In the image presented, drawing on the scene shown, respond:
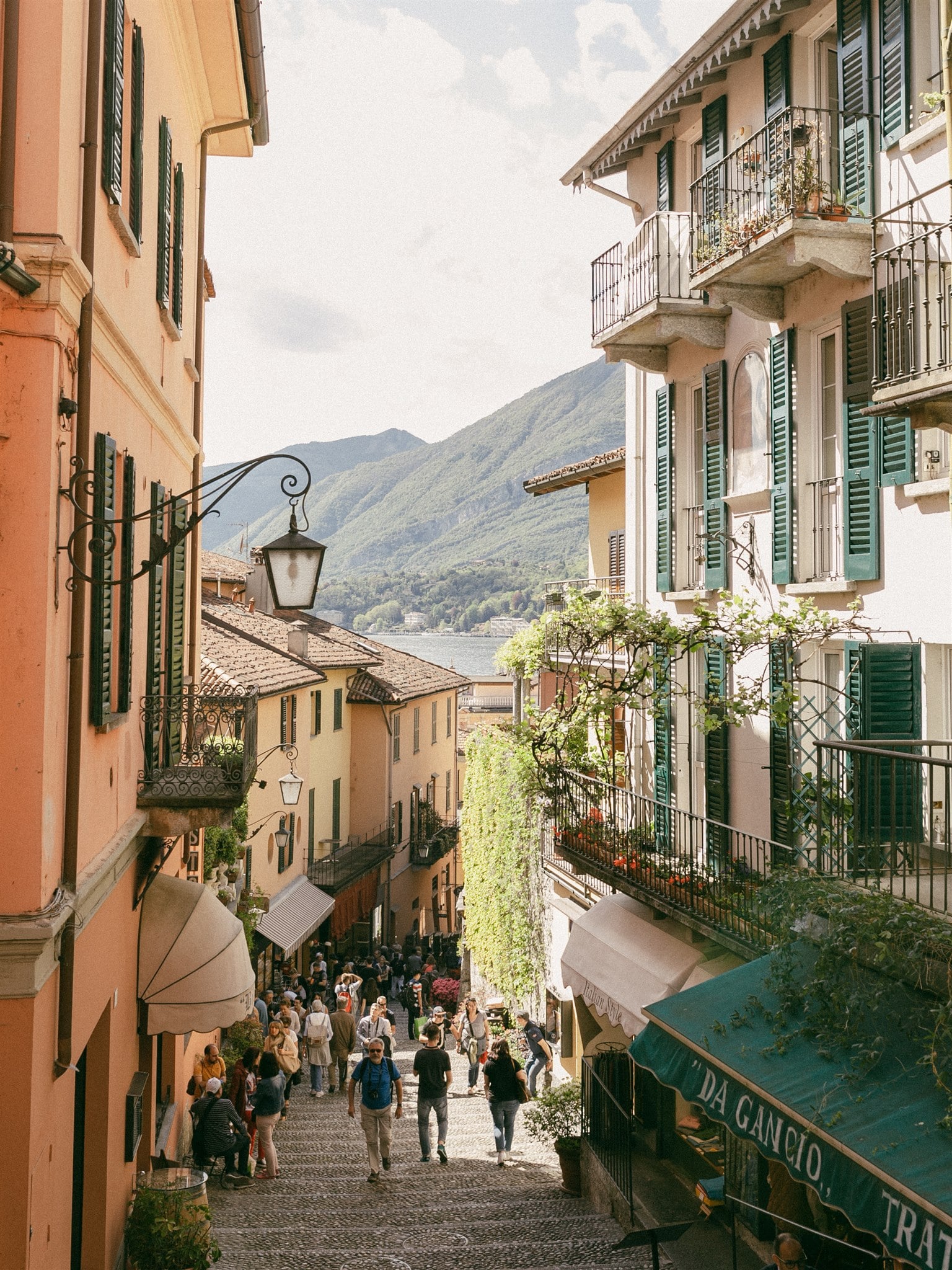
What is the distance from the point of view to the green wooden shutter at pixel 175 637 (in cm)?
1066

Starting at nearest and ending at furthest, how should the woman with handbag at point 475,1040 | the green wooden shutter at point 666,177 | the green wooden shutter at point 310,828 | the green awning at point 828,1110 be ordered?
1. the green awning at point 828,1110
2. the green wooden shutter at point 666,177
3. the woman with handbag at point 475,1040
4. the green wooden shutter at point 310,828

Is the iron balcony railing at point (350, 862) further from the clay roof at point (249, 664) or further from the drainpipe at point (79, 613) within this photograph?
the drainpipe at point (79, 613)

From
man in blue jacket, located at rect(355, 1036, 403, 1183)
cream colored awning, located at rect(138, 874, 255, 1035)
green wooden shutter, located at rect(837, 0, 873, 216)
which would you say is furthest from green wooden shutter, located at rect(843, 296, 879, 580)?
man in blue jacket, located at rect(355, 1036, 403, 1183)

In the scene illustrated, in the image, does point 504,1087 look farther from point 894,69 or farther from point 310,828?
point 310,828

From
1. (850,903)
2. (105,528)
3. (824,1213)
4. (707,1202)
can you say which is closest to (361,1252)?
(707,1202)

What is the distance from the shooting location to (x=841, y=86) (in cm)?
1112

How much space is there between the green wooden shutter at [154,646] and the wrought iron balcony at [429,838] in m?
34.2

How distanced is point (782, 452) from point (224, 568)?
28.7 m

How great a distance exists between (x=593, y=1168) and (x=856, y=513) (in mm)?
7415

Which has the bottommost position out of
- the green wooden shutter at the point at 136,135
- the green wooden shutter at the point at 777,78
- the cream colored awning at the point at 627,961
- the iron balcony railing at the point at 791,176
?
the cream colored awning at the point at 627,961

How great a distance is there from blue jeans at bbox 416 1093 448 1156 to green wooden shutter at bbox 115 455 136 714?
22.5 feet

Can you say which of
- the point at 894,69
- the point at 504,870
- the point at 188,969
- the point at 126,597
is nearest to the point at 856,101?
the point at 894,69

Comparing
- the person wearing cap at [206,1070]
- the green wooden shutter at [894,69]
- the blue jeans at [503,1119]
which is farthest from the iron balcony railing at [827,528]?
the person wearing cap at [206,1070]

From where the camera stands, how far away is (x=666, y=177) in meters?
15.5
